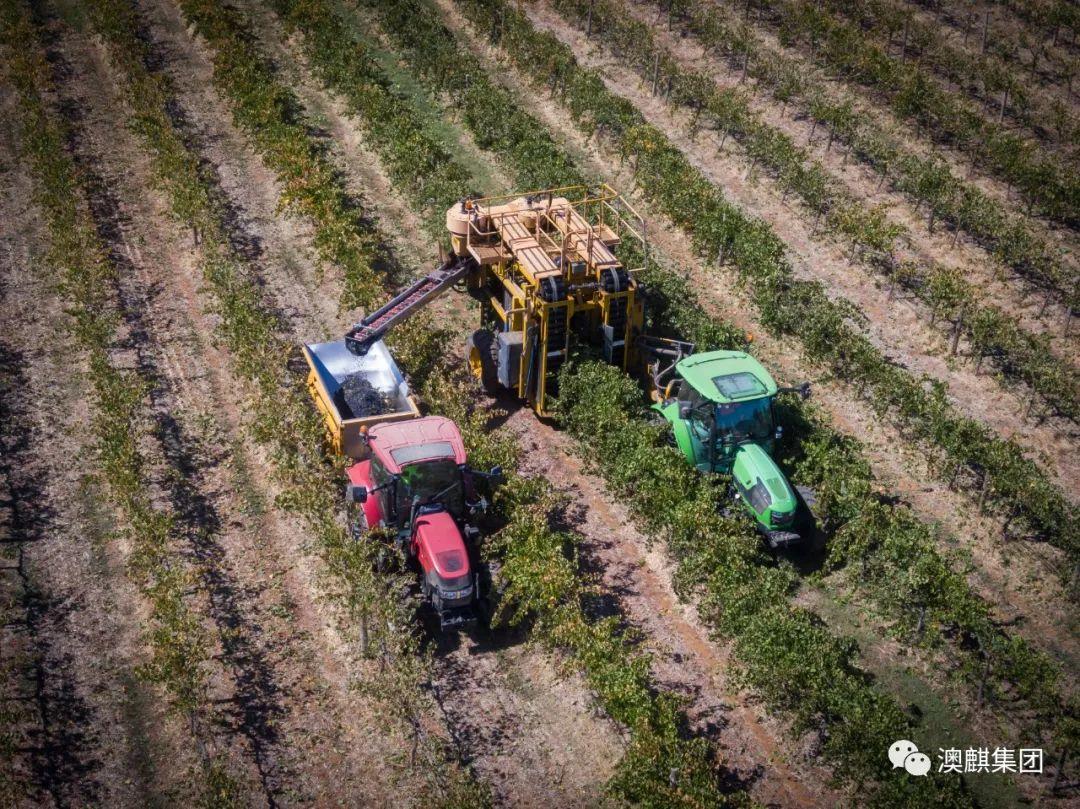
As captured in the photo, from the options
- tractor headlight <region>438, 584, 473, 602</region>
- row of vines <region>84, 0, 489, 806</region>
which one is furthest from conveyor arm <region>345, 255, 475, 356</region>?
tractor headlight <region>438, 584, 473, 602</region>

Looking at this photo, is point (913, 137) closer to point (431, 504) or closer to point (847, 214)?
point (847, 214)

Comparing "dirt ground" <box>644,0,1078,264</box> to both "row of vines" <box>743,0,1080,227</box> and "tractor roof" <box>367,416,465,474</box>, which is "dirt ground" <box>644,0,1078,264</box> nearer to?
"row of vines" <box>743,0,1080,227</box>

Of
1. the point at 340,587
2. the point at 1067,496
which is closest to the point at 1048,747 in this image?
the point at 1067,496

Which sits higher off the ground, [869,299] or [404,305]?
[404,305]

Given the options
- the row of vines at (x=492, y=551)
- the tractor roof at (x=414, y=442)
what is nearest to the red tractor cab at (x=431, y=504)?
the tractor roof at (x=414, y=442)

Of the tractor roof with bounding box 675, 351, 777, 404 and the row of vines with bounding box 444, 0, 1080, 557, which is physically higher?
the tractor roof with bounding box 675, 351, 777, 404

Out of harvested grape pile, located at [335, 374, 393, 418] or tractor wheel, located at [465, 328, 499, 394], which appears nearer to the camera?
harvested grape pile, located at [335, 374, 393, 418]

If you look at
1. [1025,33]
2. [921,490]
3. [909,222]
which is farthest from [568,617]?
[1025,33]
